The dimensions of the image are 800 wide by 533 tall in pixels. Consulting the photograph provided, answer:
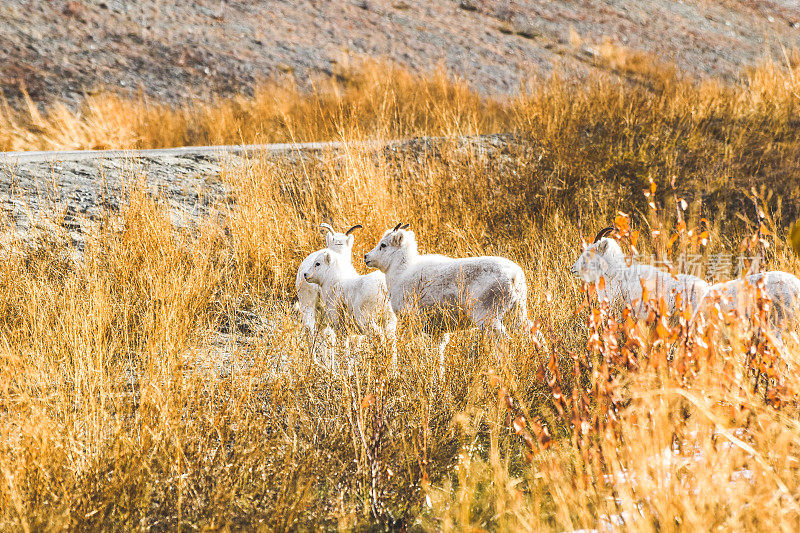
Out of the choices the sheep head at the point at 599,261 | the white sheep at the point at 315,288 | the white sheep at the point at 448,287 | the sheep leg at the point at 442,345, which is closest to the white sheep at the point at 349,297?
the white sheep at the point at 315,288

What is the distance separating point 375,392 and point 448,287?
95cm

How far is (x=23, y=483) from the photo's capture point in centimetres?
237

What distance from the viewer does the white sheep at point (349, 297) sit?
3574 millimetres

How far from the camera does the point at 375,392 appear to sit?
9.75 feet

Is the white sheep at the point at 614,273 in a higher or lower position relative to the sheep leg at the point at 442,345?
higher

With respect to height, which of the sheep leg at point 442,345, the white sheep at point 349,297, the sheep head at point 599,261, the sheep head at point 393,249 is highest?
the sheep head at point 599,261

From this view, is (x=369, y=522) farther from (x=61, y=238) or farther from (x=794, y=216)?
(x=794, y=216)

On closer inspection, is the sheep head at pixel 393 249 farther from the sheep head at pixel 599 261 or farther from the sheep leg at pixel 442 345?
the sheep head at pixel 599 261

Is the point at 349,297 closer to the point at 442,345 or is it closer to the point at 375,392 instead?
the point at 442,345

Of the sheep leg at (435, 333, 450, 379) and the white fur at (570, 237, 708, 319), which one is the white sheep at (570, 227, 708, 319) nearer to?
the white fur at (570, 237, 708, 319)

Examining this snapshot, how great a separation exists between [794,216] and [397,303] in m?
4.70

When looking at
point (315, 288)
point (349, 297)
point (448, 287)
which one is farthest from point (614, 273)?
point (315, 288)

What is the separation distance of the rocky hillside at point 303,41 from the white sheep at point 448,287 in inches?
292

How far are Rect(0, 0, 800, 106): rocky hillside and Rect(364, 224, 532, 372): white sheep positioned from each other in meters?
7.43
